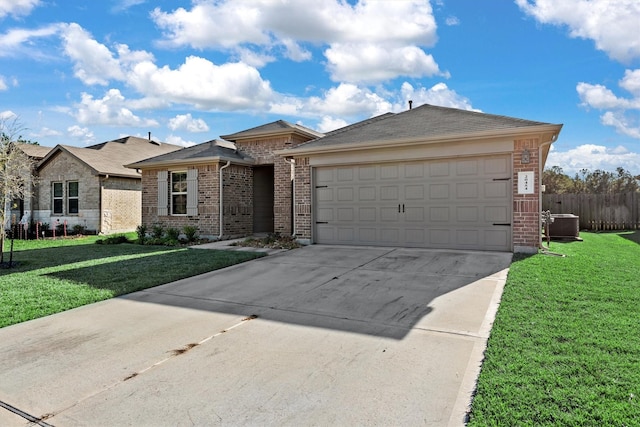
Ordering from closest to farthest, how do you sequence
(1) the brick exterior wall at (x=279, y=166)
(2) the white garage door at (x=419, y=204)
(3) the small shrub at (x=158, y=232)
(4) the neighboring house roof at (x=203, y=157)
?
1. (2) the white garage door at (x=419, y=204)
2. (1) the brick exterior wall at (x=279, y=166)
3. (4) the neighboring house roof at (x=203, y=157)
4. (3) the small shrub at (x=158, y=232)

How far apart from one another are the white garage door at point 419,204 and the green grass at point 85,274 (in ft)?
9.32

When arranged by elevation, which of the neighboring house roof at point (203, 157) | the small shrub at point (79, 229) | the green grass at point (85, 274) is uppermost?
the neighboring house roof at point (203, 157)

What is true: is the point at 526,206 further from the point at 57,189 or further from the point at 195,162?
the point at 57,189

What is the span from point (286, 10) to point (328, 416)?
400 inches

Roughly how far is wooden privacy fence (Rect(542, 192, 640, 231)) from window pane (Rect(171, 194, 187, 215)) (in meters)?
15.4

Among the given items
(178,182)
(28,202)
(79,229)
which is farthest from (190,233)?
(28,202)

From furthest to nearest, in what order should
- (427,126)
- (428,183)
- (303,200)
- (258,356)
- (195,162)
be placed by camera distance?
(195,162)
(303,200)
(427,126)
(428,183)
(258,356)

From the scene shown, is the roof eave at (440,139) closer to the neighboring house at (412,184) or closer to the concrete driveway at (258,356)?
the neighboring house at (412,184)

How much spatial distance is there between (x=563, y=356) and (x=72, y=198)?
19.9m

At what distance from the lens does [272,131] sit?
13.9 meters

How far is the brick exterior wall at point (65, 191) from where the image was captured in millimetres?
16750

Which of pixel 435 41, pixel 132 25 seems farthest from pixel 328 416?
pixel 435 41

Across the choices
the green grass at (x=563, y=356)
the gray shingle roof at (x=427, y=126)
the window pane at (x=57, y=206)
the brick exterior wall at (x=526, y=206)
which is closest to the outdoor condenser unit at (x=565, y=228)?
the brick exterior wall at (x=526, y=206)

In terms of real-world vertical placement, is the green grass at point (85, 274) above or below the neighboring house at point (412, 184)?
below
